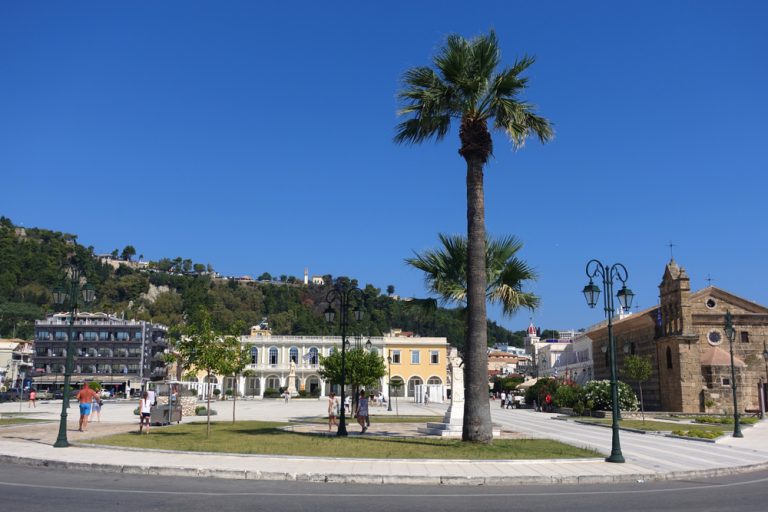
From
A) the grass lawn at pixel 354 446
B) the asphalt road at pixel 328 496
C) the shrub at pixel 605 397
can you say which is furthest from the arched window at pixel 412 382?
the asphalt road at pixel 328 496

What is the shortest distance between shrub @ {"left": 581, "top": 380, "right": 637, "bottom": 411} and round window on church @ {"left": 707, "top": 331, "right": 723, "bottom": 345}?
1017cm

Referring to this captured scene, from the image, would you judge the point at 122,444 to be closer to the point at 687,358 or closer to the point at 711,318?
the point at 687,358

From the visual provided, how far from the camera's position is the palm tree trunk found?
60.2 feet

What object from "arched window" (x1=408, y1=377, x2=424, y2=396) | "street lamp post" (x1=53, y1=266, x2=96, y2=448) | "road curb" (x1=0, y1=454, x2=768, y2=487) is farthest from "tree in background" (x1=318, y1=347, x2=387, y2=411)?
"arched window" (x1=408, y1=377, x2=424, y2=396)

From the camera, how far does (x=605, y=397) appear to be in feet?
126

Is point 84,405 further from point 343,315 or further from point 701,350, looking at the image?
point 701,350

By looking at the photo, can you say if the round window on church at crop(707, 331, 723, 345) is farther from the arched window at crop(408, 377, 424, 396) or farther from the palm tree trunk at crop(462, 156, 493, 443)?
the arched window at crop(408, 377, 424, 396)

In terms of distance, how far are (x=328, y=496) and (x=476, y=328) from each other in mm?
8710

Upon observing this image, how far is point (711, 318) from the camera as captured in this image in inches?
1770

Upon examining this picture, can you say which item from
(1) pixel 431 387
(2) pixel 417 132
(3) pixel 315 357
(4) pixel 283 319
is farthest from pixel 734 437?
(4) pixel 283 319

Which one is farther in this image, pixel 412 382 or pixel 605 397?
pixel 412 382

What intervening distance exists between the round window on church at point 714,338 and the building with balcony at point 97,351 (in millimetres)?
90047

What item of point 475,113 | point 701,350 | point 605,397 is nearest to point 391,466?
point 475,113

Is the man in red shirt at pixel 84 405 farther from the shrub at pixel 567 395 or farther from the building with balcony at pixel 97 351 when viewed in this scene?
the building with balcony at pixel 97 351
